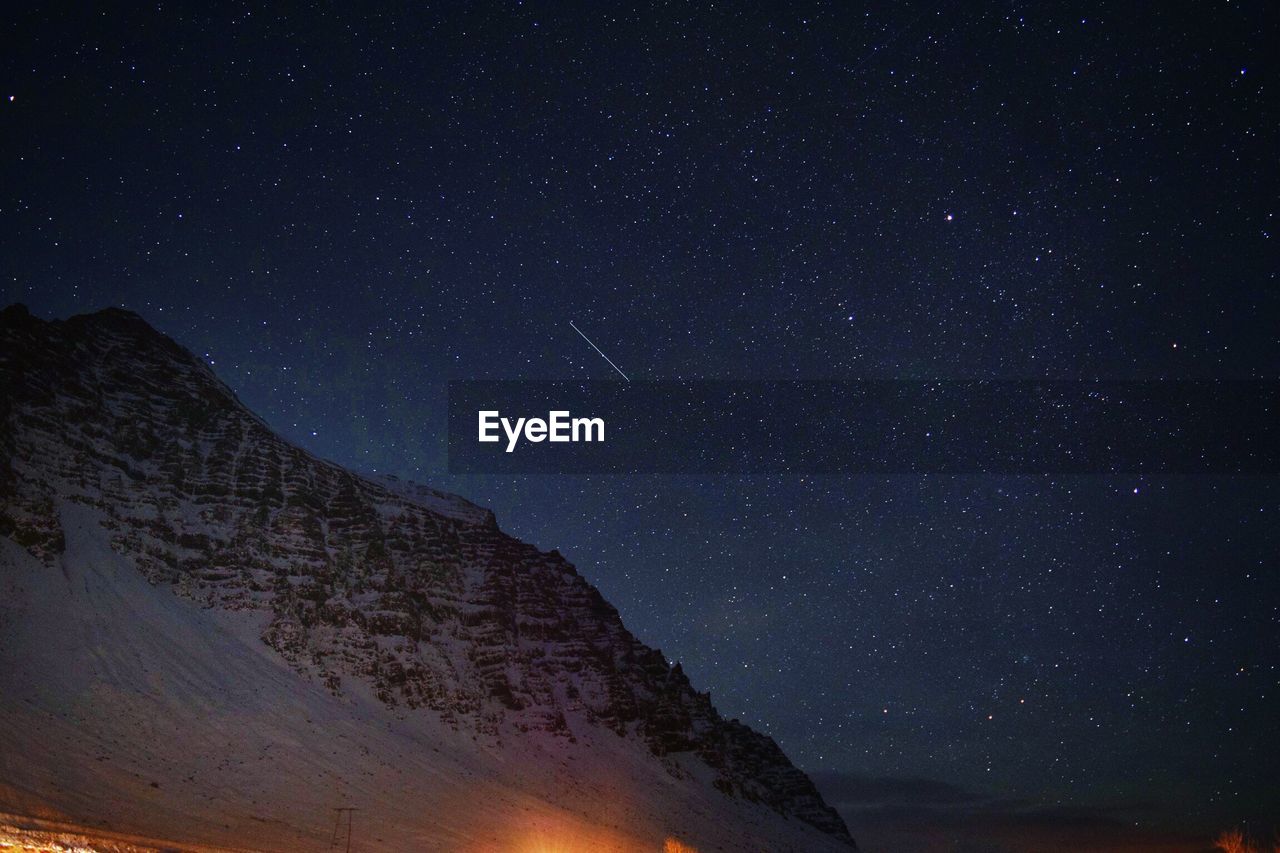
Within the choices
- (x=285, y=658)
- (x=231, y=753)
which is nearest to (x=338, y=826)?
(x=231, y=753)

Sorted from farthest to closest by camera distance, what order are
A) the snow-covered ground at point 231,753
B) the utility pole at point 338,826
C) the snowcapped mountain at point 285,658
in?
the snowcapped mountain at point 285,658, the snow-covered ground at point 231,753, the utility pole at point 338,826

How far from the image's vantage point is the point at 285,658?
94.6 metres

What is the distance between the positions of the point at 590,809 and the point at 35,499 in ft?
213

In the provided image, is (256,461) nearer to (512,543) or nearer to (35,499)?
(35,499)

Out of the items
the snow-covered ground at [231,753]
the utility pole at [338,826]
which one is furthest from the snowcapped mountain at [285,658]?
the utility pole at [338,826]

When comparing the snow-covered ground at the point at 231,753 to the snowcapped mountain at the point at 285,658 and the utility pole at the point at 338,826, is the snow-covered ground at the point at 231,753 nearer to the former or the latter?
the snowcapped mountain at the point at 285,658

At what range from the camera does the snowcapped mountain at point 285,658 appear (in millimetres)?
63469

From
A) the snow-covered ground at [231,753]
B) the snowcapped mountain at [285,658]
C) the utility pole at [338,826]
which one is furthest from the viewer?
the snowcapped mountain at [285,658]

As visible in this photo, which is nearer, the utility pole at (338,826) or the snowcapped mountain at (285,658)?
the utility pole at (338,826)

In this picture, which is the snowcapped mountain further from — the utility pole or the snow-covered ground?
the utility pole

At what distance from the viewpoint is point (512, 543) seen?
151625 mm

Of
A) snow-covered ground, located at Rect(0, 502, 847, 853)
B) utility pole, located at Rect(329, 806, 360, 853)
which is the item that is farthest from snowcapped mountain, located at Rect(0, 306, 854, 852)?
utility pole, located at Rect(329, 806, 360, 853)

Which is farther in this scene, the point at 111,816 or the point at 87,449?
the point at 87,449

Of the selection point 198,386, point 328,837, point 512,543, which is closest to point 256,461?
point 198,386
